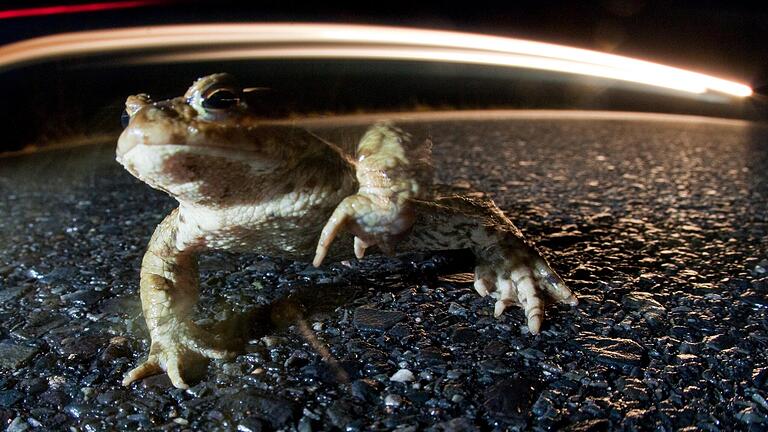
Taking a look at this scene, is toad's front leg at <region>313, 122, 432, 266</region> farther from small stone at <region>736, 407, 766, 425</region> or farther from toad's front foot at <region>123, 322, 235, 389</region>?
small stone at <region>736, 407, 766, 425</region>

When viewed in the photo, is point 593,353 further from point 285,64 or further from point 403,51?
point 403,51

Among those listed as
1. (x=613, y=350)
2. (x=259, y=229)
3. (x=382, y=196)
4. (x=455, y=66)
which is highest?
(x=455, y=66)

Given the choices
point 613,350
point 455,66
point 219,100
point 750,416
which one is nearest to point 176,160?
point 219,100

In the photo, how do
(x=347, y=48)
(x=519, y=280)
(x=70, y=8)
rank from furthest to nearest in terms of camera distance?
(x=347, y=48) < (x=70, y=8) < (x=519, y=280)

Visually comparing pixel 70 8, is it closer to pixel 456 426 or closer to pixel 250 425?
pixel 250 425

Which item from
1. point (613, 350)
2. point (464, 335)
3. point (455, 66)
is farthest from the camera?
point (455, 66)

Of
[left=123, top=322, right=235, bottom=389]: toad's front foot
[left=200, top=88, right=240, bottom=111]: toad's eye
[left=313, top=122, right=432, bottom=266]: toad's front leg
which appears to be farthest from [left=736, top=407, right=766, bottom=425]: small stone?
[left=200, top=88, right=240, bottom=111]: toad's eye

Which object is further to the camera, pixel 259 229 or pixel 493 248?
pixel 493 248
